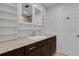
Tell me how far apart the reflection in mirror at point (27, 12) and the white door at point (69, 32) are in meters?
1.64

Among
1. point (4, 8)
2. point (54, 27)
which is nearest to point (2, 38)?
point (4, 8)

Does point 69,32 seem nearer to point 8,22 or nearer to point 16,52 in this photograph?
point 8,22

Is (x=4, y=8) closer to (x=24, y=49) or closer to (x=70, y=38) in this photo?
(x=24, y=49)

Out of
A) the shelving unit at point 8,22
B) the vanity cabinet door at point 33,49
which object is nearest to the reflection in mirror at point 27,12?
the shelving unit at point 8,22

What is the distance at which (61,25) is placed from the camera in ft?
12.1

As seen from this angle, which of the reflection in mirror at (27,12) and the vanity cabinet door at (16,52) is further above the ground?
the reflection in mirror at (27,12)

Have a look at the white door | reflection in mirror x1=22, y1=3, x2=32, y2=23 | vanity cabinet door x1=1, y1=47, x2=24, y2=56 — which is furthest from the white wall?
vanity cabinet door x1=1, y1=47, x2=24, y2=56

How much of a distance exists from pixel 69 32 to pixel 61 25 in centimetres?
42

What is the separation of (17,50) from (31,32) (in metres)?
1.52

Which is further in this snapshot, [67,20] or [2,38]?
[67,20]

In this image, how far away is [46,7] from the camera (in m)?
3.90

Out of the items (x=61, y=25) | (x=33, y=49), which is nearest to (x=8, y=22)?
(x=33, y=49)

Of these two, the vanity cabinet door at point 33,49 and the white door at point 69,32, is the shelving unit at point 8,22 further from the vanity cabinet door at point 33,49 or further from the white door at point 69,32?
the white door at point 69,32

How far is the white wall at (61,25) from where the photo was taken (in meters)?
3.53
